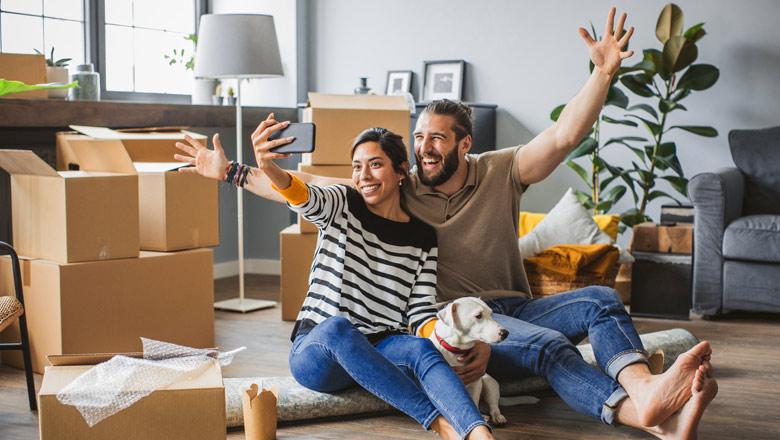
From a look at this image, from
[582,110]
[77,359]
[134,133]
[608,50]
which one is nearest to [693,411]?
[582,110]

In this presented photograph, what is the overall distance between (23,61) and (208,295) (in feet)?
3.76

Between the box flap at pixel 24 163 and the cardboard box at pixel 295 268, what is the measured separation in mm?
1172

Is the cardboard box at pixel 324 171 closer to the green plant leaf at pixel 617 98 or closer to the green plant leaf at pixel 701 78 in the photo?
the green plant leaf at pixel 617 98

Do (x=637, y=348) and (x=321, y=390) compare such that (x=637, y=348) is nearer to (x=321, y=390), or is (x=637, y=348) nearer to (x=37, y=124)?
(x=321, y=390)

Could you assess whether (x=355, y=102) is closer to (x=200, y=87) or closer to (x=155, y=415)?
(x=200, y=87)

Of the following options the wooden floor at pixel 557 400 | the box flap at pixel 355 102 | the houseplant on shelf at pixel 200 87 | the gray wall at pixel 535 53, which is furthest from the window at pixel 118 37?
the wooden floor at pixel 557 400

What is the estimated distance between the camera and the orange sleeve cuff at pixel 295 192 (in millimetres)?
2000

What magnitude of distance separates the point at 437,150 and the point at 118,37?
2.62 meters

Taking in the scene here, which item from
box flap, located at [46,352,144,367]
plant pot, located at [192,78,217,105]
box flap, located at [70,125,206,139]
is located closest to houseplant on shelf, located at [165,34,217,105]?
plant pot, located at [192,78,217,105]

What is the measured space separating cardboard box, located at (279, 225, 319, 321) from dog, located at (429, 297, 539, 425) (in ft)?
5.07

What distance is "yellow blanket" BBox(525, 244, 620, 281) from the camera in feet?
10.9

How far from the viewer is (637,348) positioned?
77.7 inches

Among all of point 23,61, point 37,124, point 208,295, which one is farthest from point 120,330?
point 23,61

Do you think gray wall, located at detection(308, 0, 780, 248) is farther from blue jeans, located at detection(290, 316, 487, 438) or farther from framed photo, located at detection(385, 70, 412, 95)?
blue jeans, located at detection(290, 316, 487, 438)
